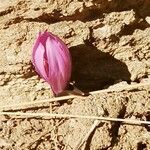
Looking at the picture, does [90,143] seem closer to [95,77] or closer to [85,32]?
[95,77]

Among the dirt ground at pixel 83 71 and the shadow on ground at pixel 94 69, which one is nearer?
the dirt ground at pixel 83 71

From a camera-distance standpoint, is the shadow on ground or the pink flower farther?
the shadow on ground

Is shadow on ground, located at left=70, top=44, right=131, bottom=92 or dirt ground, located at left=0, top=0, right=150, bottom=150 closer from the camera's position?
dirt ground, located at left=0, top=0, right=150, bottom=150

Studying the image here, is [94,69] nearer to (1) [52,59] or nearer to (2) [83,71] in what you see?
(2) [83,71]
